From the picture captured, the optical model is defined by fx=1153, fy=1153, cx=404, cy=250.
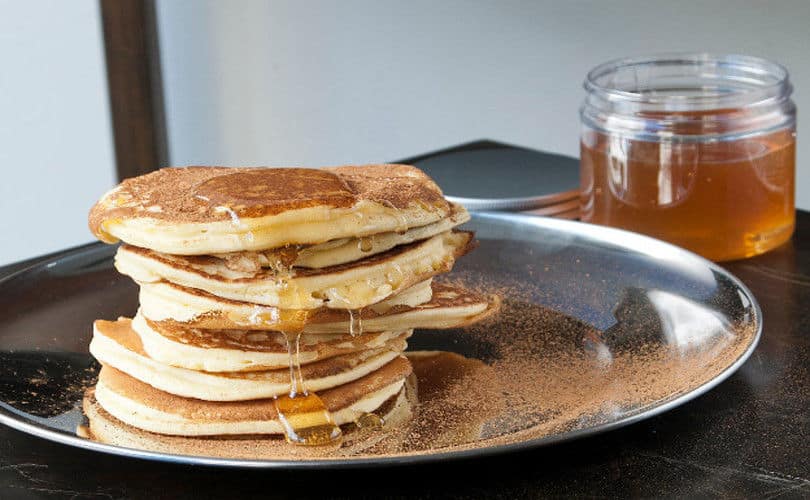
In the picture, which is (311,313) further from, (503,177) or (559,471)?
(503,177)

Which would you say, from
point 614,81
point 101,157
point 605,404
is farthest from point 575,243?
point 101,157

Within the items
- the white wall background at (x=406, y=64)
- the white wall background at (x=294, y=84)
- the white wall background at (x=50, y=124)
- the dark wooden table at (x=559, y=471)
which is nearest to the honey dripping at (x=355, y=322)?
the dark wooden table at (x=559, y=471)

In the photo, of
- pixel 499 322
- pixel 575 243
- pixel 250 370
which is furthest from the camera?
pixel 575 243

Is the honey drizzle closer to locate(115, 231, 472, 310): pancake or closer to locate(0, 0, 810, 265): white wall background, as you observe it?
locate(115, 231, 472, 310): pancake

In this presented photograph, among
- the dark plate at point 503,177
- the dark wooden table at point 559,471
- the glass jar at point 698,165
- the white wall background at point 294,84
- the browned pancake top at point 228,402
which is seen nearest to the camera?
the dark wooden table at point 559,471

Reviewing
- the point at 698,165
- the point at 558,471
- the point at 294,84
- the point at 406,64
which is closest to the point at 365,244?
the point at 558,471

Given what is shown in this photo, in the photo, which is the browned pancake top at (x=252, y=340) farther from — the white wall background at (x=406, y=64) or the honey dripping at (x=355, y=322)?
the white wall background at (x=406, y=64)

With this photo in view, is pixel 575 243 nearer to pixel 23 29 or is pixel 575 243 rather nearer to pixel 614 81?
pixel 614 81
